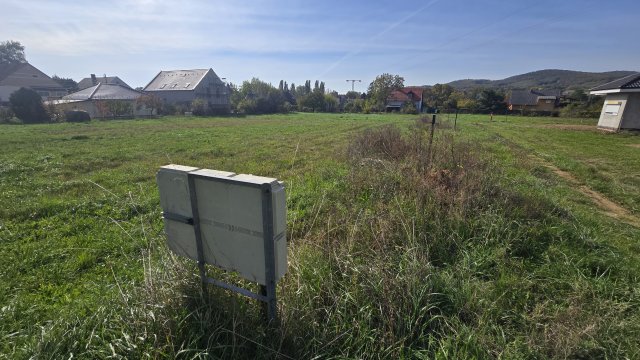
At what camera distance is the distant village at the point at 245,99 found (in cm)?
2141

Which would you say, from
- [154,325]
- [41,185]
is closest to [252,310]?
[154,325]

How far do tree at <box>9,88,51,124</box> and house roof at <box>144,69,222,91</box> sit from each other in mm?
24108

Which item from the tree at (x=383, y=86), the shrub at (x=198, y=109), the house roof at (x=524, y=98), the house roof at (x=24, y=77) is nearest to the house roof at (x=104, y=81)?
the house roof at (x=24, y=77)

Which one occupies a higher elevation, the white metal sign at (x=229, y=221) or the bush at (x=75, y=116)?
the white metal sign at (x=229, y=221)

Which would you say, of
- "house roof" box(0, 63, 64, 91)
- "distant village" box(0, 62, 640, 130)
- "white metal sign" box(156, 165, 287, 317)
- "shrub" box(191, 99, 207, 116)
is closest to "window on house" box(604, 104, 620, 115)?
"distant village" box(0, 62, 640, 130)

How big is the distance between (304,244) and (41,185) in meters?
7.50

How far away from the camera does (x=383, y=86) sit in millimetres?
78750

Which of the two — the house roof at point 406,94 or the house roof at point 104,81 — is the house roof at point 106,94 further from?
the house roof at point 406,94

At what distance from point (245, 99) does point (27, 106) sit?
34043mm

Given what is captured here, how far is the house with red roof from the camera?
6800cm

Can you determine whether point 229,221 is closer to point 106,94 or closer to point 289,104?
point 106,94

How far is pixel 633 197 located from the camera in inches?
263

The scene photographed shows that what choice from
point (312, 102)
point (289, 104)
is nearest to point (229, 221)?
point (289, 104)

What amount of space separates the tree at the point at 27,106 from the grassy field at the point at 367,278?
2983cm
